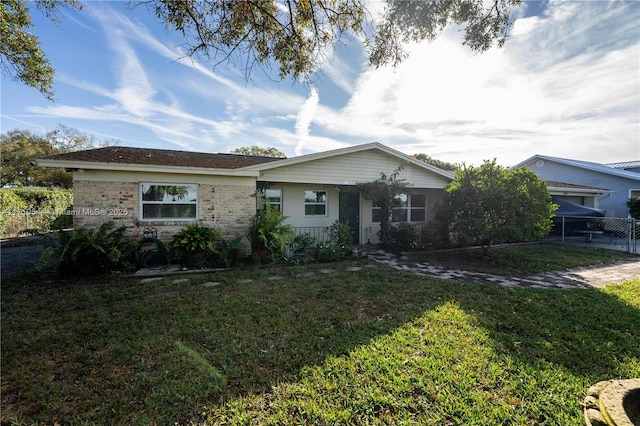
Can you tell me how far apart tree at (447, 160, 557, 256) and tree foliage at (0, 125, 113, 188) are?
99.7ft

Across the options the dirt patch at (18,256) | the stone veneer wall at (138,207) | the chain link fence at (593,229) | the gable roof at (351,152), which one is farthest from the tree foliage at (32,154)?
the chain link fence at (593,229)

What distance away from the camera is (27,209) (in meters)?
14.5

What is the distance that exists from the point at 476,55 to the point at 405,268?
541cm

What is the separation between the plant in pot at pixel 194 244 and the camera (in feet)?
24.7

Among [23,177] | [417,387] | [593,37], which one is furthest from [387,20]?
[23,177]

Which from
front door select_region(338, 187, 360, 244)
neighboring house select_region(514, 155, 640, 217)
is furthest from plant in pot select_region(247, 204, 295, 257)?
neighboring house select_region(514, 155, 640, 217)

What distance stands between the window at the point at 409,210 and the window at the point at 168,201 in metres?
7.47

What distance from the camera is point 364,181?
10.7 meters

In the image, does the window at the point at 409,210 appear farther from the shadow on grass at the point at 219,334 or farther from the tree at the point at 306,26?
the tree at the point at 306,26

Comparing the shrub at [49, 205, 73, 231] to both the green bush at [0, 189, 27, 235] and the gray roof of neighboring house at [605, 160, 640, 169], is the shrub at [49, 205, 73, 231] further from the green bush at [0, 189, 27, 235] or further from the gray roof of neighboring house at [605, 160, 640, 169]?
the gray roof of neighboring house at [605, 160, 640, 169]

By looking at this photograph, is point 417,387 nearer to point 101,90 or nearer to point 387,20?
point 387,20

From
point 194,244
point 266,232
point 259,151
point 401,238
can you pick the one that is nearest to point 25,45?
point 194,244

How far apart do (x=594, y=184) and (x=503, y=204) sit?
16.2 metres

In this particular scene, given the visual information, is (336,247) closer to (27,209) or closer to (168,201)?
(168,201)
